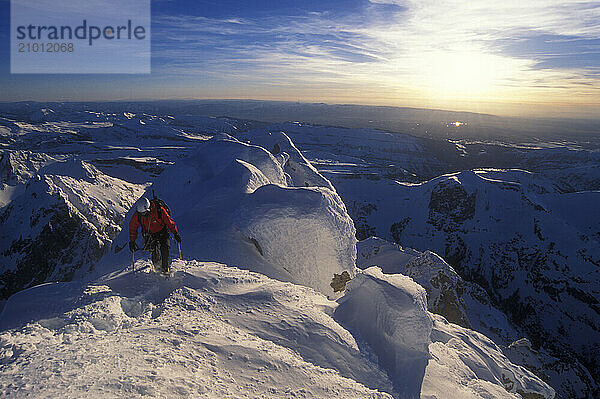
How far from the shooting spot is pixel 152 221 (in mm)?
9344

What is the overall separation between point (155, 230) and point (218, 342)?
179 inches

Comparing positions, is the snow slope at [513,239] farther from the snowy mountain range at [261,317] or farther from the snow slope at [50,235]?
the snow slope at [50,235]

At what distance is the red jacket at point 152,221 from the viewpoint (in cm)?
920

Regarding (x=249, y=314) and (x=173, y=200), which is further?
(x=173, y=200)

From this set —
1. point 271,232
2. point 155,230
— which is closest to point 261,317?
point 155,230

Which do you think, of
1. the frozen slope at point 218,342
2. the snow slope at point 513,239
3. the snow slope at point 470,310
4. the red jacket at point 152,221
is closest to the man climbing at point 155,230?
the red jacket at point 152,221

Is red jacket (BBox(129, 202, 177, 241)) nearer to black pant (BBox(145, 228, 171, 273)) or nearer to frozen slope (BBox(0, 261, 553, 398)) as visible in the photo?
black pant (BBox(145, 228, 171, 273))

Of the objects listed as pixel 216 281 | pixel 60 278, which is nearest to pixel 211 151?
pixel 216 281

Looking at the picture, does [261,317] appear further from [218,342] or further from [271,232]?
[271,232]

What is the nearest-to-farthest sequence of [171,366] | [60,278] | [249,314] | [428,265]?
[171,366] → [249,314] → [428,265] → [60,278]

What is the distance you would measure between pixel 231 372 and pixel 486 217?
79051 millimetres

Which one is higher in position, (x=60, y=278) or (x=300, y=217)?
(x=300, y=217)

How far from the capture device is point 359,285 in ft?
31.6

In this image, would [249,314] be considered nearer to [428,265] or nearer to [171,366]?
[171,366]
